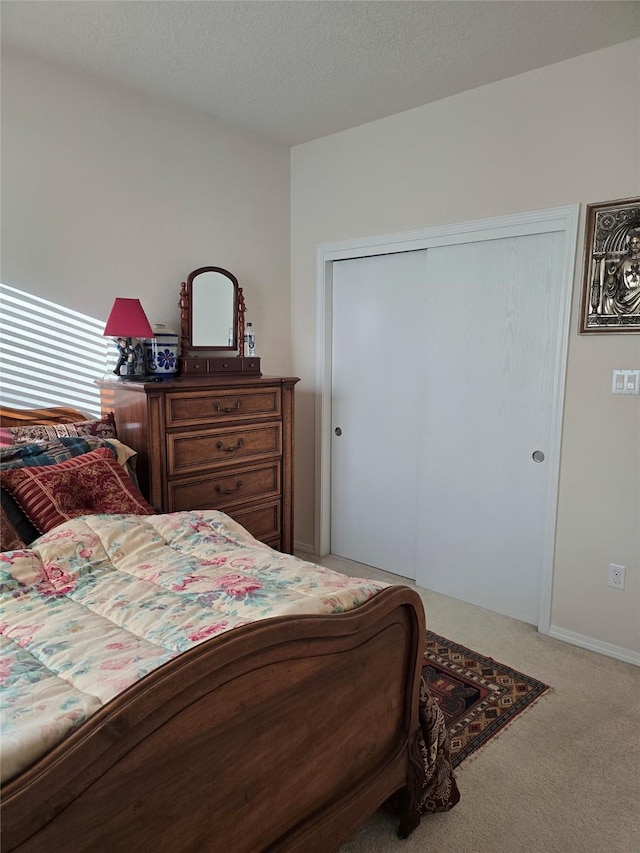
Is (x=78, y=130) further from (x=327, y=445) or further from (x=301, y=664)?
(x=301, y=664)

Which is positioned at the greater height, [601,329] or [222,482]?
[601,329]

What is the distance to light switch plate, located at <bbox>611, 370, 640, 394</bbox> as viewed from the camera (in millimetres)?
2475

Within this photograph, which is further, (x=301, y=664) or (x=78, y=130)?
(x=78, y=130)

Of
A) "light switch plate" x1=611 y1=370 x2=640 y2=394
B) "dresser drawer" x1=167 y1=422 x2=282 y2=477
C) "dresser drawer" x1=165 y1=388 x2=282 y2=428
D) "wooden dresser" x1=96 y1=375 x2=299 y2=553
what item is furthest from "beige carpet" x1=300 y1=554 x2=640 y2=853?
"dresser drawer" x1=165 y1=388 x2=282 y2=428

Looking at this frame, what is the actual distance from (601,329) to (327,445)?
181 centimetres

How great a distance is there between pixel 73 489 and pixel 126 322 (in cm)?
88

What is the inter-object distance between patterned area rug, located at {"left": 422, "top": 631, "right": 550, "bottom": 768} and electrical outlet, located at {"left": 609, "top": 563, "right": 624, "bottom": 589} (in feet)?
1.87

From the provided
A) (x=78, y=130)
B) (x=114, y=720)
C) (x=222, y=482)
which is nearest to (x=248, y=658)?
(x=114, y=720)

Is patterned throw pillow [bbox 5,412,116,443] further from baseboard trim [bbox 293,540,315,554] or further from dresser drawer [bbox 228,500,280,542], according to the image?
baseboard trim [bbox 293,540,315,554]

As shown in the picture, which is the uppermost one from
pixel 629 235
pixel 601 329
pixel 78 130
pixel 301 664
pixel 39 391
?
→ pixel 78 130

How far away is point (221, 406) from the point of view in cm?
287

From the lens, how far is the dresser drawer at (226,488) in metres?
2.74

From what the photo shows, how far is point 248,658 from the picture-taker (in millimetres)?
1173

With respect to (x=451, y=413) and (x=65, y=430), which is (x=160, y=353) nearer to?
(x=65, y=430)
